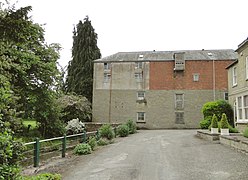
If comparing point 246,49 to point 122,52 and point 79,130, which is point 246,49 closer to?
point 79,130

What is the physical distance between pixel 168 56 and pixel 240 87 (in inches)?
707

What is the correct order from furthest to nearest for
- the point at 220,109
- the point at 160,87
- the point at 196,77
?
1. the point at 160,87
2. the point at 196,77
3. the point at 220,109

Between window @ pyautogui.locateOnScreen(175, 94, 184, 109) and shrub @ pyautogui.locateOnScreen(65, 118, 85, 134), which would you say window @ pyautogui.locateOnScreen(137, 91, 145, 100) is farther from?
shrub @ pyautogui.locateOnScreen(65, 118, 85, 134)

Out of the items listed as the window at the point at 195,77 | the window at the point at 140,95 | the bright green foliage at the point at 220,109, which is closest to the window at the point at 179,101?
the window at the point at 195,77

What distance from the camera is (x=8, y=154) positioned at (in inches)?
177

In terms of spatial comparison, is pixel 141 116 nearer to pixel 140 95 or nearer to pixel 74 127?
pixel 140 95

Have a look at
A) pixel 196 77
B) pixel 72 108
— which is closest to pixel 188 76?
pixel 196 77

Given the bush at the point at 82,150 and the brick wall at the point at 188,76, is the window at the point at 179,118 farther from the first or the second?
the bush at the point at 82,150

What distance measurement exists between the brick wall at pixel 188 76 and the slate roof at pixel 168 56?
81 cm

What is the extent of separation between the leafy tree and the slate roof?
456 centimetres

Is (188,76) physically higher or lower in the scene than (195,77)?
higher

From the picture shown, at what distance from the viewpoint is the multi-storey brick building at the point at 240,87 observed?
59.6 ft

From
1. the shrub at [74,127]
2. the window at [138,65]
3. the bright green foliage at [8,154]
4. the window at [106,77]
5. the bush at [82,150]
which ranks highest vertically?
the window at [138,65]

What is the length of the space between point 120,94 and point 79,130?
38.5ft
